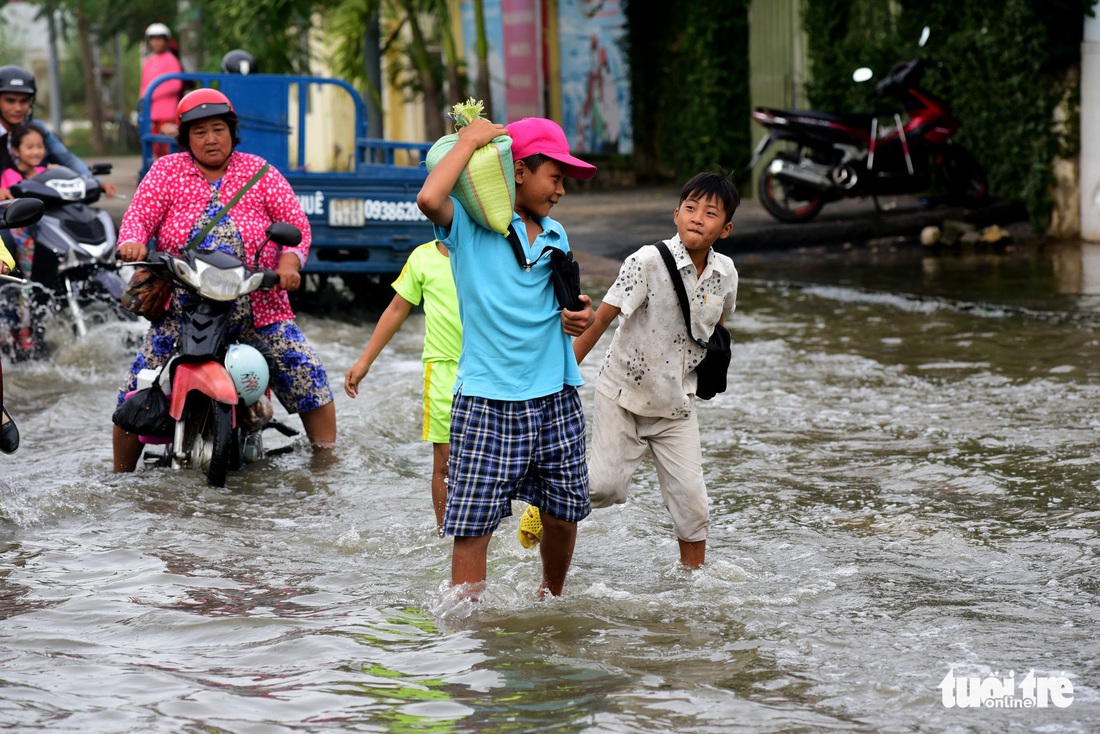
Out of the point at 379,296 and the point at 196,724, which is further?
the point at 379,296

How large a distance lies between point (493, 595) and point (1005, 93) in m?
11.3

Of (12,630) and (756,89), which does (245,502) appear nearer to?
(12,630)

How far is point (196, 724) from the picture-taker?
3.86 m

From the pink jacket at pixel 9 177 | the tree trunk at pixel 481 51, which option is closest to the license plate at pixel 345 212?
the pink jacket at pixel 9 177

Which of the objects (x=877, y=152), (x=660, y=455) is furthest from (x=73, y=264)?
(x=877, y=152)

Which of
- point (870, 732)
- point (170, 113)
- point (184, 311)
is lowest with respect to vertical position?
point (870, 732)

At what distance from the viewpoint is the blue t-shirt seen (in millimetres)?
4473

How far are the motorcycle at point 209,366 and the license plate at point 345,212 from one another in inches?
189

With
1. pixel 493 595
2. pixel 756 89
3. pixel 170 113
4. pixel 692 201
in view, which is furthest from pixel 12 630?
pixel 756 89

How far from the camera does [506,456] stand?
178 inches

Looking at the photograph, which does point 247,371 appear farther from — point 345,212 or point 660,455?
point 345,212

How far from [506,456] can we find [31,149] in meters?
6.94

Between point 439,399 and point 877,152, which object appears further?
point 877,152

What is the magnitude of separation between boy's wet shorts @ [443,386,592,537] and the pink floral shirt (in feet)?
7.59
